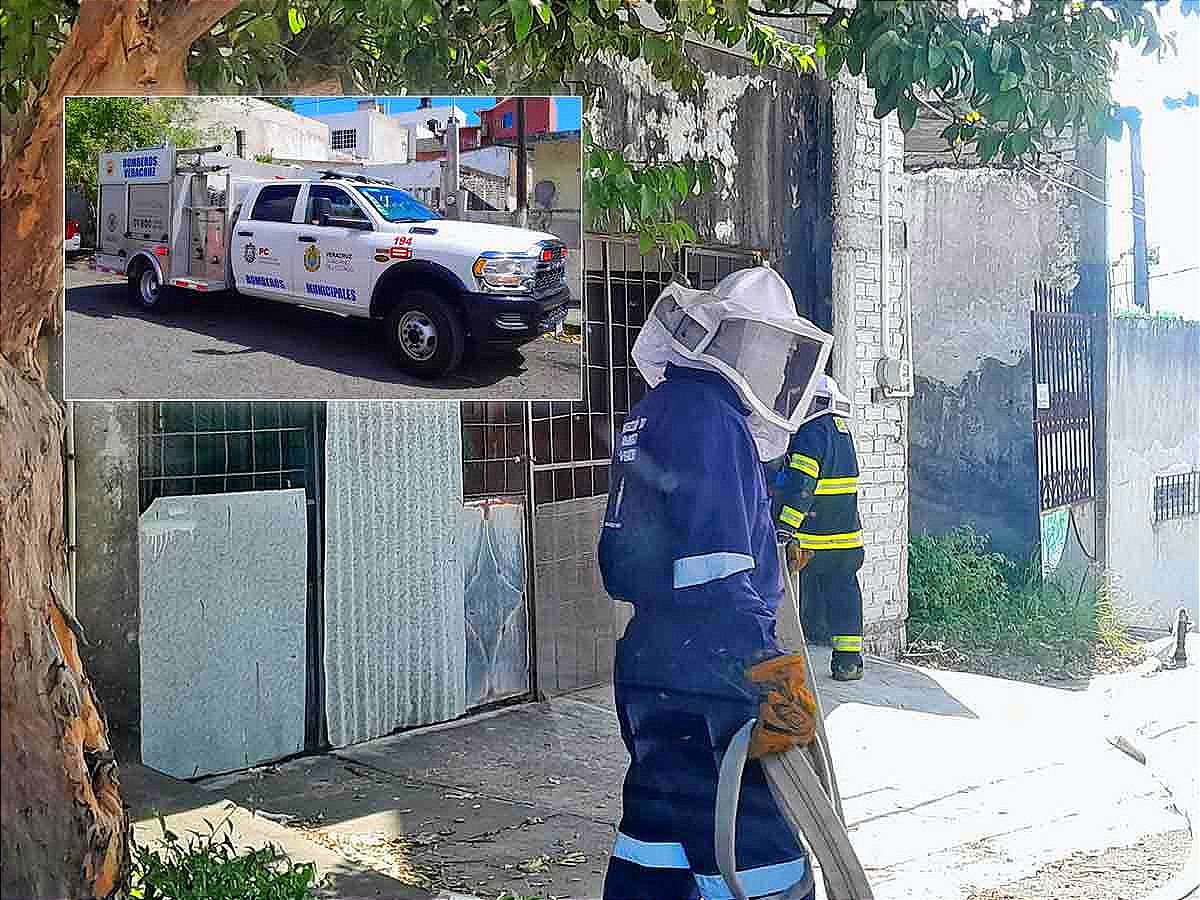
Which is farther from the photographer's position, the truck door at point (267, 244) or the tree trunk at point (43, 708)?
the truck door at point (267, 244)

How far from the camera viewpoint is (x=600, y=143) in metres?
3.33

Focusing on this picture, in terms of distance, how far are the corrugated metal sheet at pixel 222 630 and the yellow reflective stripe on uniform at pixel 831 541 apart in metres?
1.35

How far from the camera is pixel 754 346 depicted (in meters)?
2.92

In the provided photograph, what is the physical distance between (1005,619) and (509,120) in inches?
63.9

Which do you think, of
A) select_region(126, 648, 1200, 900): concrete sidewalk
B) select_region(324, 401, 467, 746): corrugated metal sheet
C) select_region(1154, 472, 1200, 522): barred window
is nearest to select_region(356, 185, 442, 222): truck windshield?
select_region(324, 401, 467, 746): corrugated metal sheet

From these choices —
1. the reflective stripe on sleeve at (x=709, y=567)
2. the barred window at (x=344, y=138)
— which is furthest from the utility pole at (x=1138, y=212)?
the barred window at (x=344, y=138)

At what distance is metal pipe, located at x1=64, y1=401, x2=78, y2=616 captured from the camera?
3.62 meters

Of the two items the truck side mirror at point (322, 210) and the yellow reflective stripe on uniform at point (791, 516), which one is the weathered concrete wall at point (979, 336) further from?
the truck side mirror at point (322, 210)

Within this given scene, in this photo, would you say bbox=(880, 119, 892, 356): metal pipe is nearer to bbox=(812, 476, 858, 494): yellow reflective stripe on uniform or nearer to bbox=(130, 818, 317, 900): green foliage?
bbox=(812, 476, 858, 494): yellow reflective stripe on uniform

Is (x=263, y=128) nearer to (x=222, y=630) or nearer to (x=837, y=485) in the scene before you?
(x=222, y=630)

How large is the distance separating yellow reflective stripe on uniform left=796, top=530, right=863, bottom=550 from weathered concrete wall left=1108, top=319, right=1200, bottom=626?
637mm

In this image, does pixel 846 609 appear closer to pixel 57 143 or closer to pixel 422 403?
pixel 422 403

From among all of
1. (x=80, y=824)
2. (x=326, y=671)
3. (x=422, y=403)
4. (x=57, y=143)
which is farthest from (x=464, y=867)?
(x=57, y=143)

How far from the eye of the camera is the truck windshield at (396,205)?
10.3 ft
